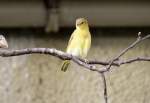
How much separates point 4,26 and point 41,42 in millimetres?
206

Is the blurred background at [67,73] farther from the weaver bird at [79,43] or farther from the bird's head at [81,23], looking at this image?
the bird's head at [81,23]

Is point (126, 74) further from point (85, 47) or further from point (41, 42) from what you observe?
point (85, 47)

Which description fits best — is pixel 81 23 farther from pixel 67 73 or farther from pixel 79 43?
pixel 67 73

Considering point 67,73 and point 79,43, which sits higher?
point 79,43

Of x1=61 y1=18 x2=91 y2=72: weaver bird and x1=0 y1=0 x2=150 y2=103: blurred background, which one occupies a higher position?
x1=61 y1=18 x2=91 y2=72: weaver bird

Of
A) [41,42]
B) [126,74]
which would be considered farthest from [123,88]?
[41,42]

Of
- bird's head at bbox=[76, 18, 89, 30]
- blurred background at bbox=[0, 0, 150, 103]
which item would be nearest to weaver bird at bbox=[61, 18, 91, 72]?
bird's head at bbox=[76, 18, 89, 30]

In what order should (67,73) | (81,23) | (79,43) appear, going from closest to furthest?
1. (81,23)
2. (79,43)
3. (67,73)

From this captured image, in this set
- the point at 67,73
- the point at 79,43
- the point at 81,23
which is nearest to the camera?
the point at 81,23

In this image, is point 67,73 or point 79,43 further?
point 67,73

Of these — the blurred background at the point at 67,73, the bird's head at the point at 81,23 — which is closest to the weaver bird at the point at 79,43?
the bird's head at the point at 81,23

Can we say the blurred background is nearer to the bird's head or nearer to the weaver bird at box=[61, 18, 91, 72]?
the weaver bird at box=[61, 18, 91, 72]

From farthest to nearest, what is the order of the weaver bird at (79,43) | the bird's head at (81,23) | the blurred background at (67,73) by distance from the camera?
the blurred background at (67,73) < the weaver bird at (79,43) < the bird's head at (81,23)

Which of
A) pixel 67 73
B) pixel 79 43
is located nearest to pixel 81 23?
pixel 79 43
